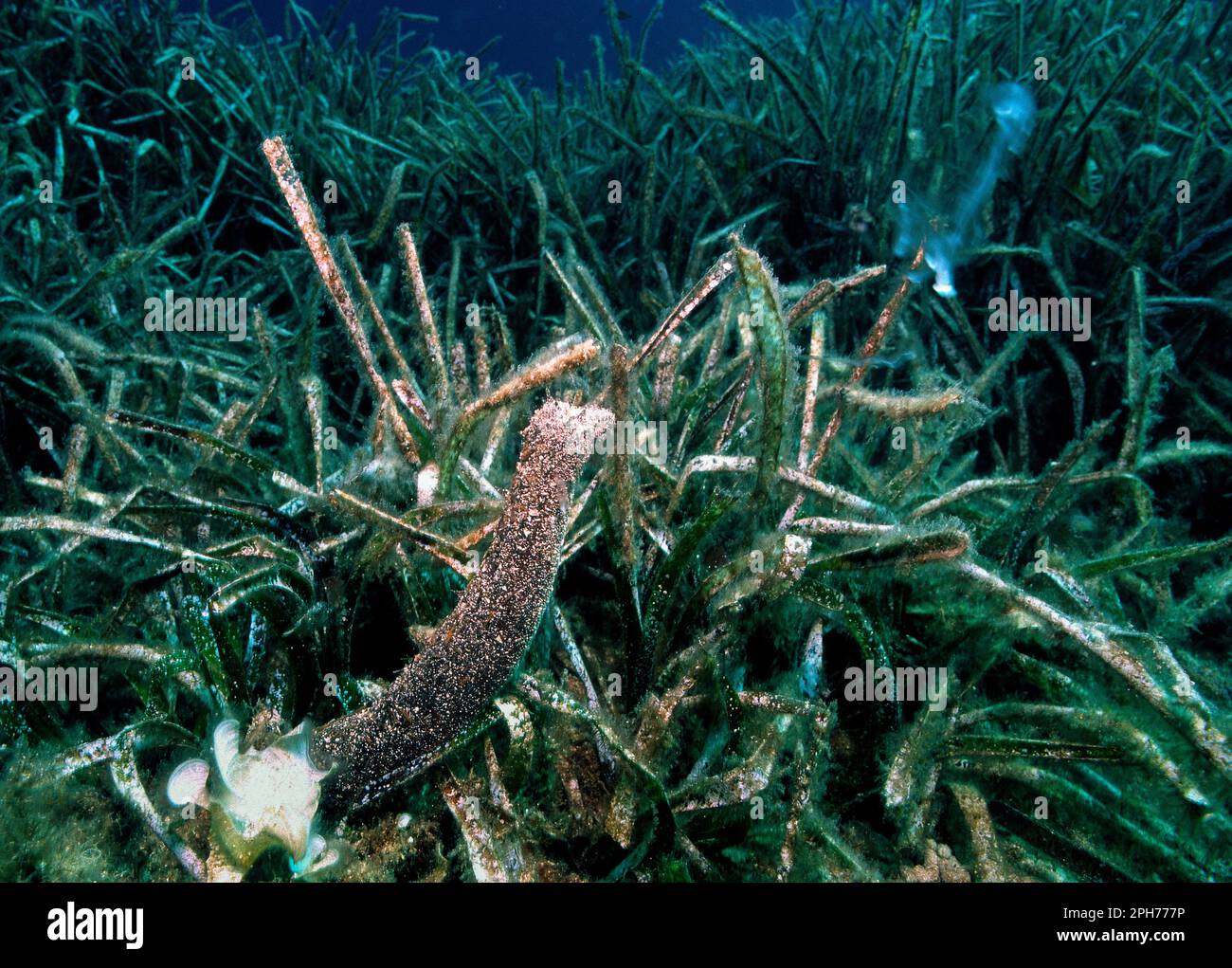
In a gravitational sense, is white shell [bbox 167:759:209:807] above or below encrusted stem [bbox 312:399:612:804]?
below

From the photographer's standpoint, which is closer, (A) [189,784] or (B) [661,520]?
(A) [189,784]

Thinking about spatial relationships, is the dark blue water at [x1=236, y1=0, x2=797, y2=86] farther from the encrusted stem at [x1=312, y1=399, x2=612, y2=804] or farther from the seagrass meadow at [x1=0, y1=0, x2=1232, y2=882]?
the encrusted stem at [x1=312, y1=399, x2=612, y2=804]

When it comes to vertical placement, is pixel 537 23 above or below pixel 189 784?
above

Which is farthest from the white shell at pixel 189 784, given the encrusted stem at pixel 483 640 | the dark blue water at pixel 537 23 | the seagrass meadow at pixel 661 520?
the dark blue water at pixel 537 23

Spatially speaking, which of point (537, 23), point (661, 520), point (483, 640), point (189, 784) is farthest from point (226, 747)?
point (537, 23)

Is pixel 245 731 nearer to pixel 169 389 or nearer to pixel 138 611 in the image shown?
pixel 138 611

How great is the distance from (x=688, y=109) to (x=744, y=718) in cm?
335

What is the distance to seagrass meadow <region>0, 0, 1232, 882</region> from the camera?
1386 millimetres

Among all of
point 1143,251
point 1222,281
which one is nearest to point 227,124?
point 1143,251

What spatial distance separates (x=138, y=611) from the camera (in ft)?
6.00

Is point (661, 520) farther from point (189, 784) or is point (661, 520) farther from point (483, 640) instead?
point (189, 784)

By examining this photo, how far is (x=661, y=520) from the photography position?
1.94 m

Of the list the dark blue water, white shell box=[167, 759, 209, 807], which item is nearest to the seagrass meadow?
white shell box=[167, 759, 209, 807]

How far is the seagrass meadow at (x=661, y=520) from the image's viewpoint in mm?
1386
